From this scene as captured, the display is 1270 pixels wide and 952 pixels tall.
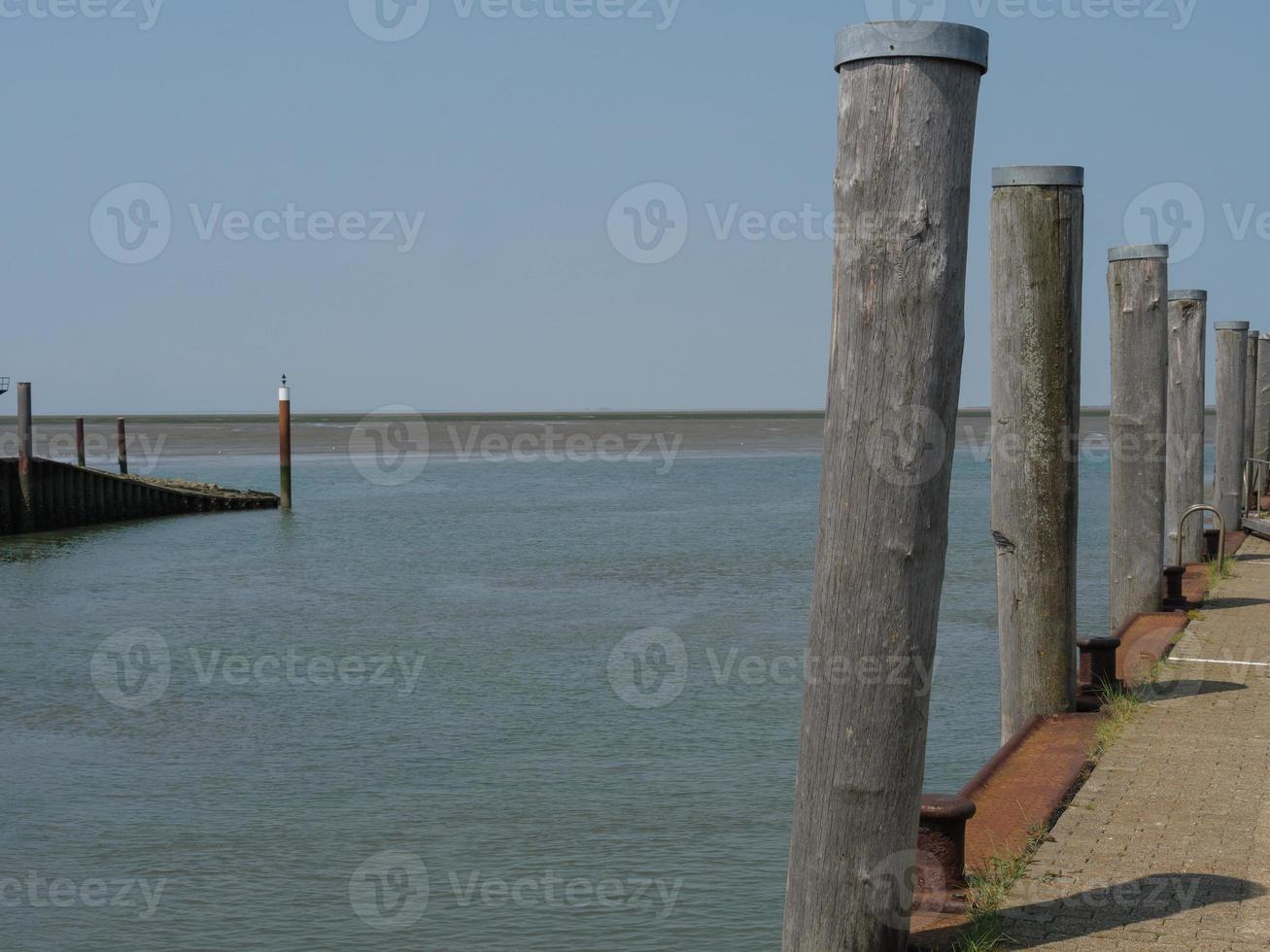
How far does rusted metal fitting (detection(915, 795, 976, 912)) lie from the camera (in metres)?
4.93

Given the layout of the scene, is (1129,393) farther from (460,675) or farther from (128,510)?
(128,510)

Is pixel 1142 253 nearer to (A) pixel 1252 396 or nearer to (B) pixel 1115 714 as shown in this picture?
(B) pixel 1115 714

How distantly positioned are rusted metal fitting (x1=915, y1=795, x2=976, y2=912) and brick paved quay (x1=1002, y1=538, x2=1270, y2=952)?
7.4 inches

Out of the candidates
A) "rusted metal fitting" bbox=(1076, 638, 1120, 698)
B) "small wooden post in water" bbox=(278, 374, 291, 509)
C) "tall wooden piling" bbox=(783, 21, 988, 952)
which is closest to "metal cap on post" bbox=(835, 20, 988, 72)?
"tall wooden piling" bbox=(783, 21, 988, 952)

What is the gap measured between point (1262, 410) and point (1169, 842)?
16346 mm

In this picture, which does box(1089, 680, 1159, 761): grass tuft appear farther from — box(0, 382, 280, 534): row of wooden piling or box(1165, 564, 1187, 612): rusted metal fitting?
box(0, 382, 280, 534): row of wooden piling

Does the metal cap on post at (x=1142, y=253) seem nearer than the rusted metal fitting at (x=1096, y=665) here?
Result: No

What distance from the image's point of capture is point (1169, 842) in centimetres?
562

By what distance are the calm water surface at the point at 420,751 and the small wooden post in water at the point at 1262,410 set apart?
292 centimetres

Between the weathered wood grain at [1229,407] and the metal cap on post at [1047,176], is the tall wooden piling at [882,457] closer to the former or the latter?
the metal cap on post at [1047,176]

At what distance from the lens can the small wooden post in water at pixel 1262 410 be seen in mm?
20250

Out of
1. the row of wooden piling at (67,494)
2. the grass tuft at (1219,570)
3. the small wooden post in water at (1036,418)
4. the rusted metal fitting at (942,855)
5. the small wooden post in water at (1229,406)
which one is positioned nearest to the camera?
the rusted metal fitting at (942,855)

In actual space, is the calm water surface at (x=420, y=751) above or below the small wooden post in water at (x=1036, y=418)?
below

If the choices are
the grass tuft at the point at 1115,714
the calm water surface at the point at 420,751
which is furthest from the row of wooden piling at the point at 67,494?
the grass tuft at the point at 1115,714
